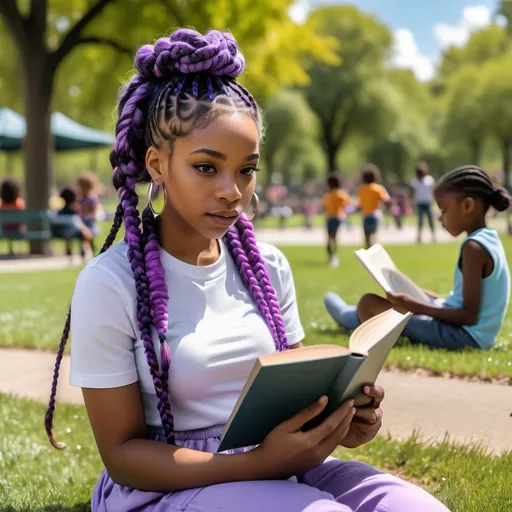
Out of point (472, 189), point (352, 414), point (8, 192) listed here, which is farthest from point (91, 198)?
point (352, 414)

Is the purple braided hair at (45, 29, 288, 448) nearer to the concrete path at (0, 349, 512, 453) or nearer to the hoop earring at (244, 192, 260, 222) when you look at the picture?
the hoop earring at (244, 192, 260, 222)

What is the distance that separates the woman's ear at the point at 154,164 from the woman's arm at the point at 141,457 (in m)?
0.54

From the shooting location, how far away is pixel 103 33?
1554cm

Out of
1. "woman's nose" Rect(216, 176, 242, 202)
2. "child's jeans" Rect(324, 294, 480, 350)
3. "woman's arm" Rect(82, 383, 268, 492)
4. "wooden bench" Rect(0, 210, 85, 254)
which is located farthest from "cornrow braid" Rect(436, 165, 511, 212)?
"wooden bench" Rect(0, 210, 85, 254)

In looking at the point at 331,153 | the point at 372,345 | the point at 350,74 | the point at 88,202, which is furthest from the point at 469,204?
the point at 331,153

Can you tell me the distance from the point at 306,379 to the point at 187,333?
413 mm

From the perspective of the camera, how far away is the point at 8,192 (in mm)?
15219

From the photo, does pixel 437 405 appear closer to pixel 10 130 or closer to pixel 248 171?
pixel 248 171

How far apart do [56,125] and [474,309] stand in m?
18.2

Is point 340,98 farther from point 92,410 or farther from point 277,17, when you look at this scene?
point 92,410

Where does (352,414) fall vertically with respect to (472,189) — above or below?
below

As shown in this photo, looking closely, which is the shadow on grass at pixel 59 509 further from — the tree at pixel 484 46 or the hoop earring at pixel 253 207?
the tree at pixel 484 46

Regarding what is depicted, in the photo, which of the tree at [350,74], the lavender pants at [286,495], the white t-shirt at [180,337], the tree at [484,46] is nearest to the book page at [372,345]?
the lavender pants at [286,495]

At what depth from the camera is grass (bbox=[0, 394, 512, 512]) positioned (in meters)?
2.68
